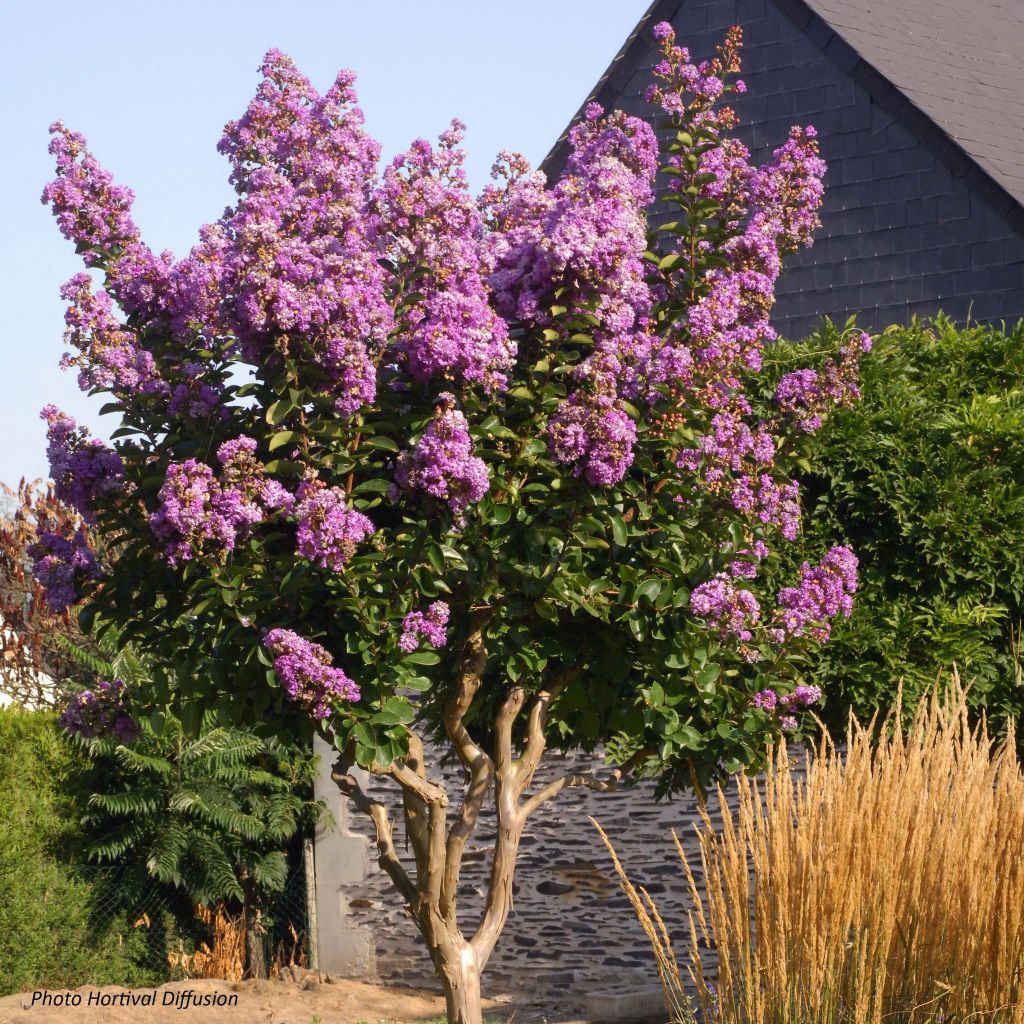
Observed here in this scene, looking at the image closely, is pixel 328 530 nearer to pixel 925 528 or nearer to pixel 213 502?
pixel 213 502

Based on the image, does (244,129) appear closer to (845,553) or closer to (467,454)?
(467,454)

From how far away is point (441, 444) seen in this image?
4.47 meters

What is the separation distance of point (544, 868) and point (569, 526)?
564cm

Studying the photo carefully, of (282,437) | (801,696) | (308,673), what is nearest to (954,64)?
(801,696)

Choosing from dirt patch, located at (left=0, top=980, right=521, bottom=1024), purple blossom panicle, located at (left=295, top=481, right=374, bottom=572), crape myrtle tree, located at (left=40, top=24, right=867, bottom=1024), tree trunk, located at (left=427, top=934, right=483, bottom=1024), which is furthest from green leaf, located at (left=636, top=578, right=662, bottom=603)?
dirt patch, located at (left=0, top=980, right=521, bottom=1024)

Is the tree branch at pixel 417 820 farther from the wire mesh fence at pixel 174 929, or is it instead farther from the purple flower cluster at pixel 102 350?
the wire mesh fence at pixel 174 929

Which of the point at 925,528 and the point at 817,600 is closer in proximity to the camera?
the point at 817,600

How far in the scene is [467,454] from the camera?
4.50m

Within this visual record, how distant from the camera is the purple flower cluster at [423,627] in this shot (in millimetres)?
4473

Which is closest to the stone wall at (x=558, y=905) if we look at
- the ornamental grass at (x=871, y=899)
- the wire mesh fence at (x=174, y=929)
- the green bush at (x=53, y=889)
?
the wire mesh fence at (x=174, y=929)

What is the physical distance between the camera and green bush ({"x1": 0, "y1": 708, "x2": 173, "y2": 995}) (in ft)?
33.6

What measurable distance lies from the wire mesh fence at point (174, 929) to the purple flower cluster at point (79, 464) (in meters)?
6.59

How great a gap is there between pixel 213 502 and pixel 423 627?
2.62ft

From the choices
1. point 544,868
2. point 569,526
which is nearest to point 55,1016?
point 544,868
